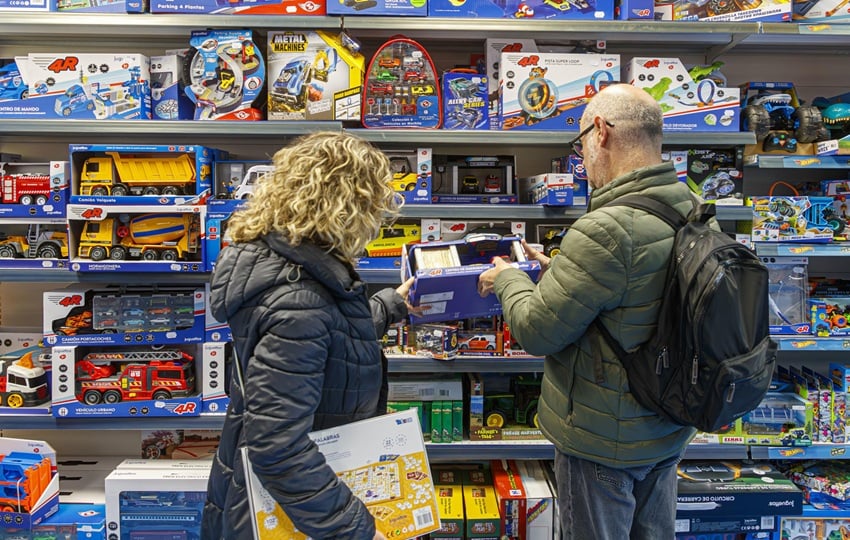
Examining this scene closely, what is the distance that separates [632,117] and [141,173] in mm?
2257

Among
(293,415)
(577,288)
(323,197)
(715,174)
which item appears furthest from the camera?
(715,174)

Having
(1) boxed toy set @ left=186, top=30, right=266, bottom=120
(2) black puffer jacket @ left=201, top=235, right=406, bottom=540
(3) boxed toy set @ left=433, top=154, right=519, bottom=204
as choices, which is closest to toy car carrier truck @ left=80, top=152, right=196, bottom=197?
(1) boxed toy set @ left=186, top=30, right=266, bottom=120

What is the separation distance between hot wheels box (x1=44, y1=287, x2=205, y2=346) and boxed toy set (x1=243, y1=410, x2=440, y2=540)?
5.41 feet

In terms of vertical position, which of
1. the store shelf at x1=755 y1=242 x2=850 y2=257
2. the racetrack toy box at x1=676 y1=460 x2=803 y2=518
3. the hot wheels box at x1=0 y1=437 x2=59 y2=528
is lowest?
the racetrack toy box at x1=676 y1=460 x2=803 y2=518

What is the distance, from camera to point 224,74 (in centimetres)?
306

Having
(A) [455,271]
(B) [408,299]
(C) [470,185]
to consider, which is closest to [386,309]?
(B) [408,299]

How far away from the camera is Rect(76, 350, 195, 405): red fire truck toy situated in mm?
3088

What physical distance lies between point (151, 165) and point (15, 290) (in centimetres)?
125

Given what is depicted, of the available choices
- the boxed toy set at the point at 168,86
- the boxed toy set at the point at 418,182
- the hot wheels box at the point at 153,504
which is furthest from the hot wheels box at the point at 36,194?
the boxed toy set at the point at 418,182

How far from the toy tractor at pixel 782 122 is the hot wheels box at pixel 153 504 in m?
3.12

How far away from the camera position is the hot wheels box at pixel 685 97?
3.11 metres

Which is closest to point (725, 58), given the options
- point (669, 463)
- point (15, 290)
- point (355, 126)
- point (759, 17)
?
point (759, 17)

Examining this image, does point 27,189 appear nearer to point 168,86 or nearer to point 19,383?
point 168,86

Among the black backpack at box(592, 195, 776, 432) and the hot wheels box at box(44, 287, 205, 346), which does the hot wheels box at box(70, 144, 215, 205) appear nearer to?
the hot wheels box at box(44, 287, 205, 346)
